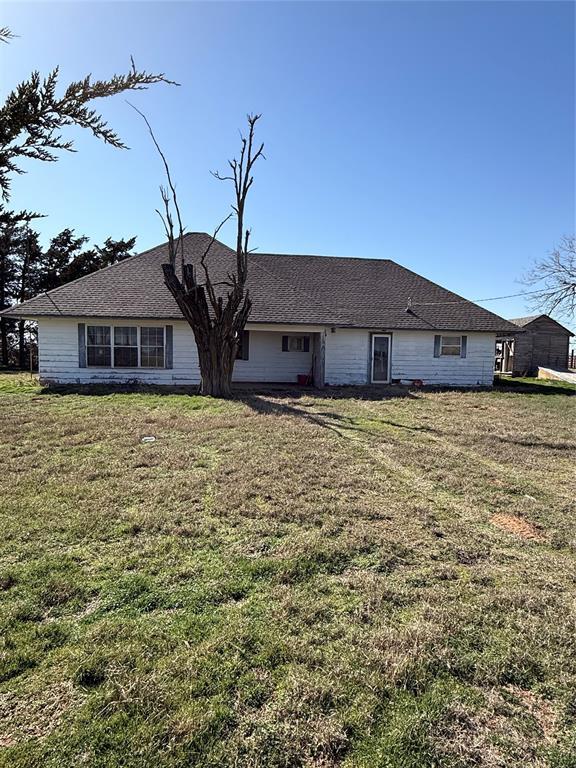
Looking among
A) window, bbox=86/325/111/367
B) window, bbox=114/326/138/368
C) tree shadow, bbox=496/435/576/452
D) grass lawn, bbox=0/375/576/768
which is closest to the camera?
grass lawn, bbox=0/375/576/768

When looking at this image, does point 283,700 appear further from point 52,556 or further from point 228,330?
point 228,330

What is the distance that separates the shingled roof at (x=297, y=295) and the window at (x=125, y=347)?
32.6 inches

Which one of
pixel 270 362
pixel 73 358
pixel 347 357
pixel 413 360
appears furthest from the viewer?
pixel 270 362

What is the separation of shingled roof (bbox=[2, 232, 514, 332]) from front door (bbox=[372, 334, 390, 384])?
66cm

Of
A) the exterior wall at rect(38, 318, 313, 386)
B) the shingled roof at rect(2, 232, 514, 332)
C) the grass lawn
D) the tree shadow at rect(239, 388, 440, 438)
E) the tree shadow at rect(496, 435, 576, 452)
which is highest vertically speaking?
the shingled roof at rect(2, 232, 514, 332)

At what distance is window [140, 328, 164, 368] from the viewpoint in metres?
14.6

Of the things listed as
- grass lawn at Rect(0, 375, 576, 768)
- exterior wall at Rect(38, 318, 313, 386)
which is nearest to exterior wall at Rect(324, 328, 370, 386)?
exterior wall at Rect(38, 318, 313, 386)

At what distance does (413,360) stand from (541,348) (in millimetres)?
17943

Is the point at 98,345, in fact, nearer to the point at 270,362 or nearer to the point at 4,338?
the point at 270,362

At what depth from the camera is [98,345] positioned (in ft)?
47.1

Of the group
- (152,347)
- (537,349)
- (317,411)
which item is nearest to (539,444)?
(317,411)

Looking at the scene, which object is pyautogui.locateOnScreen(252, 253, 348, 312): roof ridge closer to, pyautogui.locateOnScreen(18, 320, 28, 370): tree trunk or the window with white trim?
the window with white trim

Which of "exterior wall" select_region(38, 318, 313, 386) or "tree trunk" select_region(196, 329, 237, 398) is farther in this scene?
"exterior wall" select_region(38, 318, 313, 386)

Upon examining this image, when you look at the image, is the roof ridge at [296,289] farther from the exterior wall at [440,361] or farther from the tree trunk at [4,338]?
the tree trunk at [4,338]
